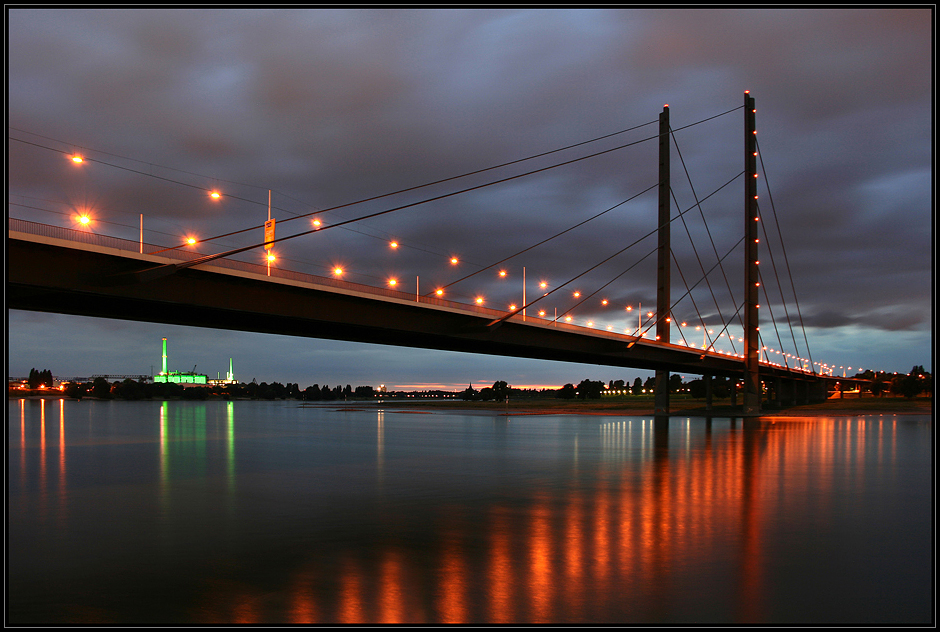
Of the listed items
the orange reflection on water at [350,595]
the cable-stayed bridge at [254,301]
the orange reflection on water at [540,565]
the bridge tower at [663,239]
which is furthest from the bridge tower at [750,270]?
the orange reflection on water at [350,595]

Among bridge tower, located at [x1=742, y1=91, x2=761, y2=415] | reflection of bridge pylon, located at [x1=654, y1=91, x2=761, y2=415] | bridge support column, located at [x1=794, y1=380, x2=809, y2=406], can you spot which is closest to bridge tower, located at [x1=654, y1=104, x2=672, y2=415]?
reflection of bridge pylon, located at [x1=654, y1=91, x2=761, y2=415]

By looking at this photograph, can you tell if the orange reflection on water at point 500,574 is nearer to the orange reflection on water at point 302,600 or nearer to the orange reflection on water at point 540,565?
the orange reflection on water at point 540,565

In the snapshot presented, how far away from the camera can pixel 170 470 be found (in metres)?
28.9

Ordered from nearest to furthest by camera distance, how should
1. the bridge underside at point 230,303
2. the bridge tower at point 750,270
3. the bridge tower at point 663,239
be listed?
the bridge underside at point 230,303 < the bridge tower at point 663,239 < the bridge tower at point 750,270

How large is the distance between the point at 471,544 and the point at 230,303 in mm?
17153

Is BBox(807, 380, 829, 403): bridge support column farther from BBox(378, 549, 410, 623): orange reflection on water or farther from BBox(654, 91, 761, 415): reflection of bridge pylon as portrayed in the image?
BBox(378, 549, 410, 623): orange reflection on water

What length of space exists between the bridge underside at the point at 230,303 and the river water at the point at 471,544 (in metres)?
6.79

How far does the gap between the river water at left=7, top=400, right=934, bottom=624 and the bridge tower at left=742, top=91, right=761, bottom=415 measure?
182 feet

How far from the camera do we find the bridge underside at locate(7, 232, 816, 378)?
2208 cm

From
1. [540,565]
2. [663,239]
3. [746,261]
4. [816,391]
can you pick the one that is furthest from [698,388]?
[540,565]

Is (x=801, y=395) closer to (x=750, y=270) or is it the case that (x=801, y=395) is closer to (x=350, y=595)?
(x=750, y=270)

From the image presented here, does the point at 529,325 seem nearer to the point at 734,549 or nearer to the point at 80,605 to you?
the point at 734,549

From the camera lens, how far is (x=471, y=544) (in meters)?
14.1

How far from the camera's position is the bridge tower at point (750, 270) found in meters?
83.4
